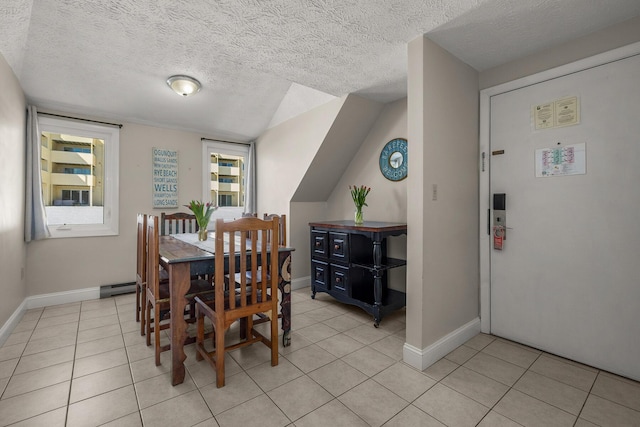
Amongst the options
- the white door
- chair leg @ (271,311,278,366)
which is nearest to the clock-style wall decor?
the white door

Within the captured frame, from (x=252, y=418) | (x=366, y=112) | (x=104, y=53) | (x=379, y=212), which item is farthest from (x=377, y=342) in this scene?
(x=104, y=53)

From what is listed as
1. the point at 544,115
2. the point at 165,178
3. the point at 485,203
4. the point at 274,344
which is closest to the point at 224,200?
the point at 165,178

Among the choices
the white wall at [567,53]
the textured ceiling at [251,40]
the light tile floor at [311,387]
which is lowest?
the light tile floor at [311,387]

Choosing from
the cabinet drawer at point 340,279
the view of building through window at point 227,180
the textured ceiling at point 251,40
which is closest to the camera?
the textured ceiling at point 251,40

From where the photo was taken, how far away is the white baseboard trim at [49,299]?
2.70m

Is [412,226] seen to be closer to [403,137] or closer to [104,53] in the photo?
[403,137]

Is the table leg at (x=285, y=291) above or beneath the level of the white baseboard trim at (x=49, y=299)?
above

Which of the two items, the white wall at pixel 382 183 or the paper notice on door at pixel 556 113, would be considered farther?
the white wall at pixel 382 183

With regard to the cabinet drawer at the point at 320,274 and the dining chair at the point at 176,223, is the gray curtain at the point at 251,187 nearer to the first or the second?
the dining chair at the point at 176,223

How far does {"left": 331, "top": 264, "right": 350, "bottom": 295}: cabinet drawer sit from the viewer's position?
305 centimetres

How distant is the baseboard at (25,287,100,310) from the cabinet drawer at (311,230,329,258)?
106 inches

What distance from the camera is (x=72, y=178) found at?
3.44 m

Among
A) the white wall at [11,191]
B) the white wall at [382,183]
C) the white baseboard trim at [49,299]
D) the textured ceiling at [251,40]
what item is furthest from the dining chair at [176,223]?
the white wall at [382,183]

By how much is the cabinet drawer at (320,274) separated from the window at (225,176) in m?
1.90
